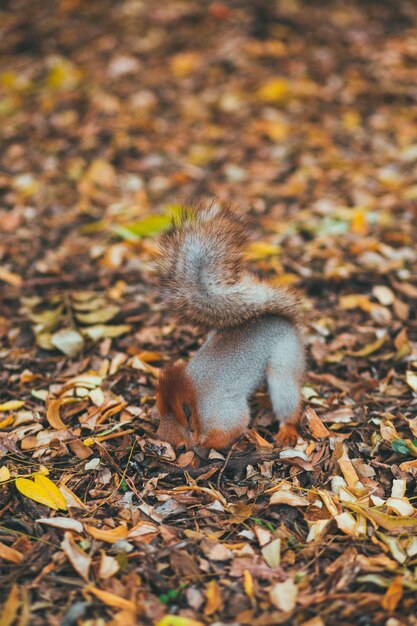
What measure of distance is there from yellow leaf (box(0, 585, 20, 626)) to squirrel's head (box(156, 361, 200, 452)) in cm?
79

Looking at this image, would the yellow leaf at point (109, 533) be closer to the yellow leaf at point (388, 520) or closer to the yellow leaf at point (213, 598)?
the yellow leaf at point (213, 598)

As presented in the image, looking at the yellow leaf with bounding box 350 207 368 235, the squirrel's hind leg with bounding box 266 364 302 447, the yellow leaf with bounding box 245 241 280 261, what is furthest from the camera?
the yellow leaf with bounding box 350 207 368 235

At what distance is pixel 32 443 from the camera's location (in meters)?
2.74

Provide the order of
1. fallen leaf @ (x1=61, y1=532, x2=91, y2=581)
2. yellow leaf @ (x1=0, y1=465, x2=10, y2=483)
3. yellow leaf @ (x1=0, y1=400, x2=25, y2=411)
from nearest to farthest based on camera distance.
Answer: fallen leaf @ (x1=61, y1=532, x2=91, y2=581) → yellow leaf @ (x1=0, y1=465, x2=10, y2=483) → yellow leaf @ (x1=0, y1=400, x2=25, y2=411)

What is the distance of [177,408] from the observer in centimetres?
254

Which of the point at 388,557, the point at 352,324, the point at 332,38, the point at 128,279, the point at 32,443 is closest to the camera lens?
the point at 388,557

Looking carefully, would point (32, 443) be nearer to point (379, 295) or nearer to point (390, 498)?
point (390, 498)

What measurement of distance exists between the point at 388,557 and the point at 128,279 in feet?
7.40

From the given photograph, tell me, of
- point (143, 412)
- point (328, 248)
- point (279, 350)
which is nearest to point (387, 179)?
point (328, 248)

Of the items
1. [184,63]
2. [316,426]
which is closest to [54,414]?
[316,426]

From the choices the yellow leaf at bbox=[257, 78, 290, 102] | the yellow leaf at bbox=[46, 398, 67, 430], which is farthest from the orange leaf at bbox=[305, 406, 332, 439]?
the yellow leaf at bbox=[257, 78, 290, 102]

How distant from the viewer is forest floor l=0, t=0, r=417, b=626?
2178 mm

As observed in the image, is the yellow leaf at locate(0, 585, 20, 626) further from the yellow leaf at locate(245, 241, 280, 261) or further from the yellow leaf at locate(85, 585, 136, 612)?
the yellow leaf at locate(245, 241, 280, 261)

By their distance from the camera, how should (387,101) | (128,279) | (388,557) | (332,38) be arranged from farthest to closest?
(332,38), (387,101), (128,279), (388,557)
